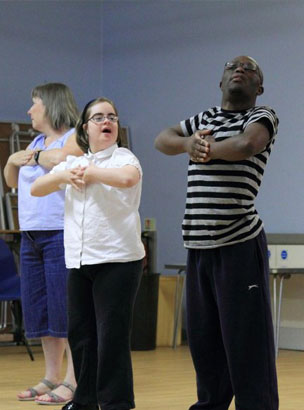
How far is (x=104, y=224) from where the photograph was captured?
3.24m

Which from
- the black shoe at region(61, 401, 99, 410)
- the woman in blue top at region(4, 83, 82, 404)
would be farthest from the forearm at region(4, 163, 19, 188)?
the black shoe at region(61, 401, 99, 410)

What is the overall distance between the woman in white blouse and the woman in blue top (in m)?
0.59

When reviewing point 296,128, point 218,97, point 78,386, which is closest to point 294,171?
point 296,128

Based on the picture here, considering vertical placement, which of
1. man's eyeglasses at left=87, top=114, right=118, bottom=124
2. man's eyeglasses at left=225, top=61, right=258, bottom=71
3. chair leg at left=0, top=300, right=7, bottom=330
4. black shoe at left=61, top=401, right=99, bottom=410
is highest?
man's eyeglasses at left=225, top=61, right=258, bottom=71

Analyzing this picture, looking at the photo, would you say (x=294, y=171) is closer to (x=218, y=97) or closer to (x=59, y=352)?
(x=218, y=97)

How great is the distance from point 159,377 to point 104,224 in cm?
215

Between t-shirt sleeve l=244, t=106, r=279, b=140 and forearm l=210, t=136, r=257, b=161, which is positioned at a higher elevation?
t-shirt sleeve l=244, t=106, r=279, b=140

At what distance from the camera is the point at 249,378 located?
2869 mm

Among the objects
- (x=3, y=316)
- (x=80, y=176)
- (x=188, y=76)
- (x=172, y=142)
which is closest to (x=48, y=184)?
(x=80, y=176)

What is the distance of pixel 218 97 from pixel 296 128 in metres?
0.85

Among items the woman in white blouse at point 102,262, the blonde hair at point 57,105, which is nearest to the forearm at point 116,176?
the woman in white blouse at point 102,262

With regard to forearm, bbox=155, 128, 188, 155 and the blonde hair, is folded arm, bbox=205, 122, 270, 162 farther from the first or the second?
the blonde hair

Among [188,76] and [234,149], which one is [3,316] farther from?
[234,149]

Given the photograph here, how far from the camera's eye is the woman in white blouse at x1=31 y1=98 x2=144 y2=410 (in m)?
3.20
